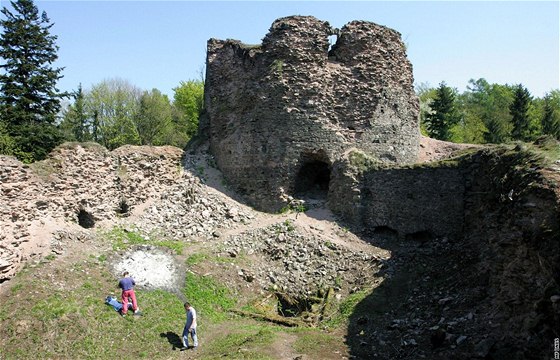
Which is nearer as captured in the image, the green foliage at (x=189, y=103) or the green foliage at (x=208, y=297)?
the green foliage at (x=208, y=297)

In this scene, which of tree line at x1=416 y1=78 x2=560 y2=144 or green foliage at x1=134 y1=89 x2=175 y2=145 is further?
green foliage at x1=134 y1=89 x2=175 y2=145

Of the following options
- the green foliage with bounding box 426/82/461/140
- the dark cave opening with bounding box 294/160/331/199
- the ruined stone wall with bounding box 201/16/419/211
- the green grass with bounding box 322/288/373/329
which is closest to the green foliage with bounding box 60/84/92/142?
the ruined stone wall with bounding box 201/16/419/211

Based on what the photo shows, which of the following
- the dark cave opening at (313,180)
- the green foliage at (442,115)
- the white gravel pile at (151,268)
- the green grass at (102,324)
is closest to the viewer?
the green grass at (102,324)

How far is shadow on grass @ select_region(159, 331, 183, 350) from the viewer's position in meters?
9.12

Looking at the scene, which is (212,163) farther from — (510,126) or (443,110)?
(510,126)

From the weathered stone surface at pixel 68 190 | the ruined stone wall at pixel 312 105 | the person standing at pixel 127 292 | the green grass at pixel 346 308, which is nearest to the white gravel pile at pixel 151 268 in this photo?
the person standing at pixel 127 292

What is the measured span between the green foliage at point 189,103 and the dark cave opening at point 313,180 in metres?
20.3

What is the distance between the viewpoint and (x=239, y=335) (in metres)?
9.33

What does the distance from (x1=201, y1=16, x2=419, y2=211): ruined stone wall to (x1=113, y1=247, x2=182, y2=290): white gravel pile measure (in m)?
4.89

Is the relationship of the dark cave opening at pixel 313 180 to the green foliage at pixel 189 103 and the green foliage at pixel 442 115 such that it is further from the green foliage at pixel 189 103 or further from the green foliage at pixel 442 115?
the green foliage at pixel 189 103

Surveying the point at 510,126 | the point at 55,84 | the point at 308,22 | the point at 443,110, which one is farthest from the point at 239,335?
the point at 510,126

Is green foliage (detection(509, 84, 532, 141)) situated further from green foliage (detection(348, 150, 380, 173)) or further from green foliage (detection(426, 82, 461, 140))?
green foliage (detection(348, 150, 380, 173))

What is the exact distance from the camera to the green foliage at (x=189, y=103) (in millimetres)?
36062

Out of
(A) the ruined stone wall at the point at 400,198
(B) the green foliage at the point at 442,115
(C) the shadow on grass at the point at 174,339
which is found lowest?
(C) the shadow on grass at the point at 174,339
